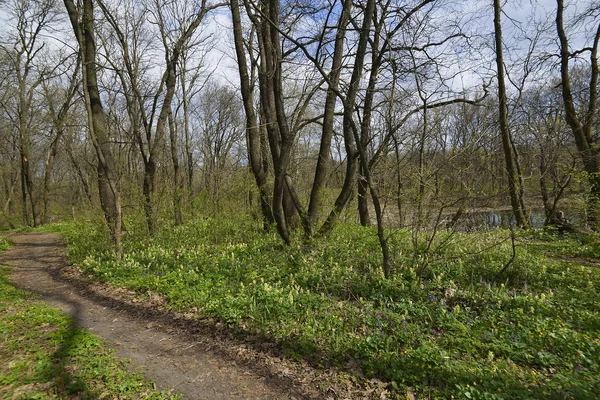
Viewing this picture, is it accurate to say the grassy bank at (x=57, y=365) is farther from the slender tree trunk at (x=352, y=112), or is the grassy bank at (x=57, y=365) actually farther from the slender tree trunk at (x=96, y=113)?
the slender tree trunk at (x=352, y=112)

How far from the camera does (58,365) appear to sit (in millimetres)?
3268

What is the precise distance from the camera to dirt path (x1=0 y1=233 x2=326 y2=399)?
3023 millimetres

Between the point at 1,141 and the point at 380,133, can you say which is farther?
the point at 1,141

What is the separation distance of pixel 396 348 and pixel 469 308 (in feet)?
4.66

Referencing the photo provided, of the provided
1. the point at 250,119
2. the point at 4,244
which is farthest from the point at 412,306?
the point at 4,244

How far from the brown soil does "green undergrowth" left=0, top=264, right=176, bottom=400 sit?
20 cm

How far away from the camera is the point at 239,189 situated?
374 inches

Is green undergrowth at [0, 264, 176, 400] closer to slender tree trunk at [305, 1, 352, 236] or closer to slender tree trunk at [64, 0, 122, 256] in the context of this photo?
slender tree trunk at [64, 0, 122, 256]

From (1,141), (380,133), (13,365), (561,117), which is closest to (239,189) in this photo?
(380,133)

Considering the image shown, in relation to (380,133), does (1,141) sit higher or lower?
higher

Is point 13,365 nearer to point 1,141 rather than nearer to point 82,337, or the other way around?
point 82,337

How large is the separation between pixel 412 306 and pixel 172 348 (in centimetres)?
328

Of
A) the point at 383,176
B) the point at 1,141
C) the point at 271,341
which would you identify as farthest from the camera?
the point at 1,141

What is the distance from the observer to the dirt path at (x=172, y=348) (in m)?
3.02
